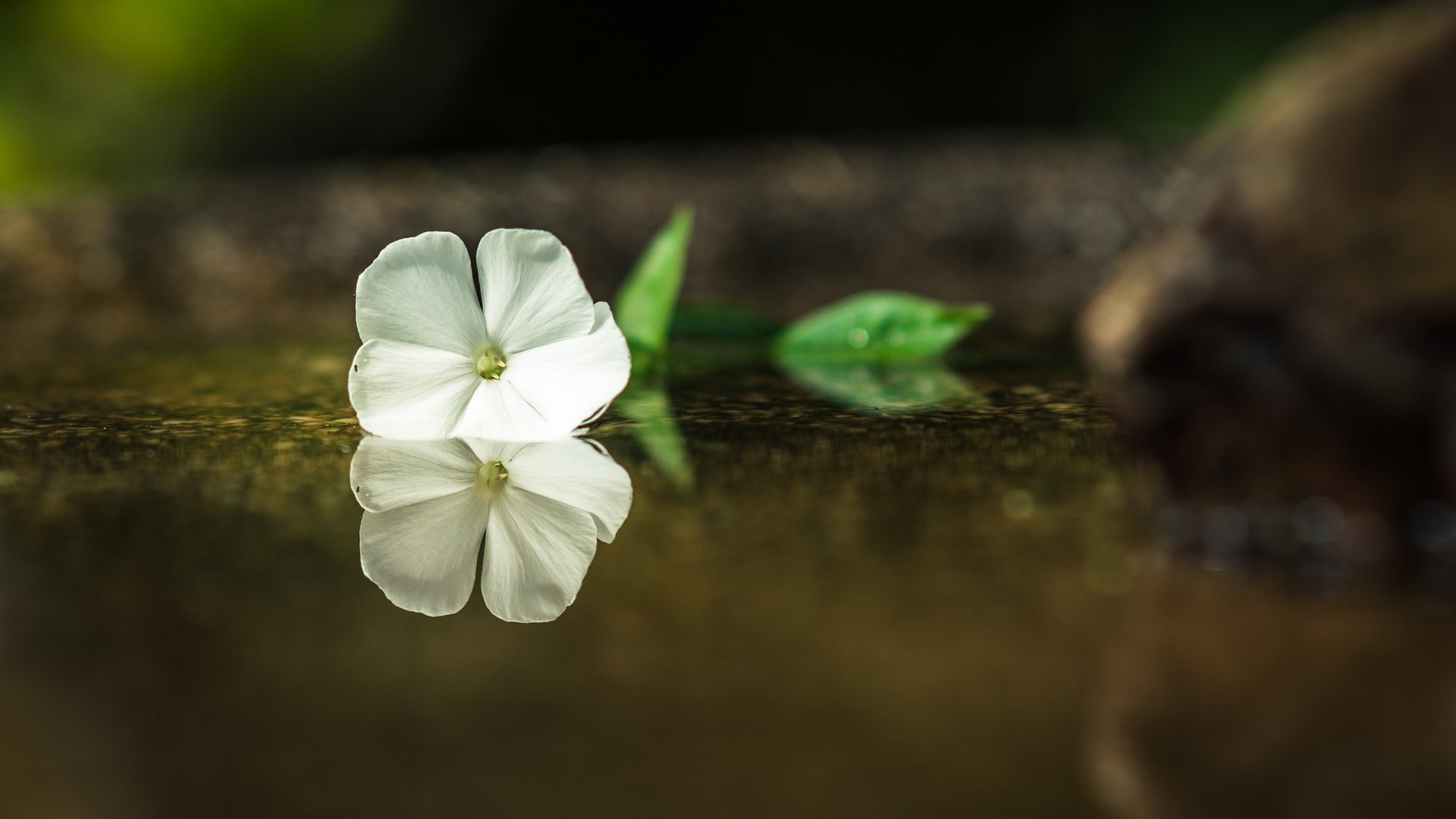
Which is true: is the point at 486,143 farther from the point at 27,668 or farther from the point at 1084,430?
the point at 27,668

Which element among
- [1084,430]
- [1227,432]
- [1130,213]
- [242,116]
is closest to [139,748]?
[1227,432]

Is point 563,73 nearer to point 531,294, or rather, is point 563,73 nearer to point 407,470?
point 531,294

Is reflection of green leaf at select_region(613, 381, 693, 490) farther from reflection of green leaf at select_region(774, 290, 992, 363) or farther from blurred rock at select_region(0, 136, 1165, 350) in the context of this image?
blurred rock at select_region(0, 136, 1165, 350)

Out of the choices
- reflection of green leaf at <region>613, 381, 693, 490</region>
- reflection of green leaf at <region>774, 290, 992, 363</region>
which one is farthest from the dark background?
reflection of green leaf at <region>613, 381, 693, 490</region>

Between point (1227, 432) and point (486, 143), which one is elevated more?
point (486, 143)

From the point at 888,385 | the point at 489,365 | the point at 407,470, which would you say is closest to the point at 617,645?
the point at 407,470

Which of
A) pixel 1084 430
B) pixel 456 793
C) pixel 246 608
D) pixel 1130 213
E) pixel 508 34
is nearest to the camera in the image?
pixel 456 793
